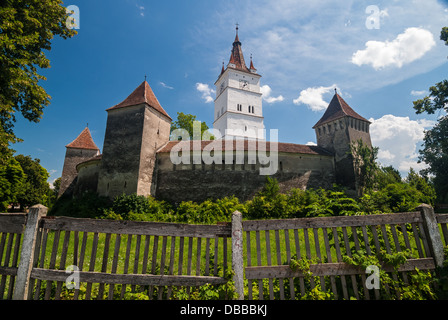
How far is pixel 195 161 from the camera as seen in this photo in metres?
20.1

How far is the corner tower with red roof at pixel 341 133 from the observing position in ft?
70.3

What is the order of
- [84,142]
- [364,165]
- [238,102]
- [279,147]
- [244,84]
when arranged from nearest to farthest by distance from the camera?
[279,147], [364,165], [84,142], [238,102], [244,84]

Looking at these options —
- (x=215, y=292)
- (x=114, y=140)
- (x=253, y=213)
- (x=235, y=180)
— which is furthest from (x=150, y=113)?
(x=215, y=292)

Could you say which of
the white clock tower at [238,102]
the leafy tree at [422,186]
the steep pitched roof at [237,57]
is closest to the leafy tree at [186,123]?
the white clock tower at [238,102]

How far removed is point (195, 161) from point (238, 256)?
54.8 feet

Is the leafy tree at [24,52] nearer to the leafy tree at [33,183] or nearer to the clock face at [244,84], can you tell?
the leafy tree at [33,183]

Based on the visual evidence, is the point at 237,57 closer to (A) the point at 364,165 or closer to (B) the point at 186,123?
(B) the point at 186,123

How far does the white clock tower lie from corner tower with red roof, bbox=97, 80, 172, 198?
19.0 metres

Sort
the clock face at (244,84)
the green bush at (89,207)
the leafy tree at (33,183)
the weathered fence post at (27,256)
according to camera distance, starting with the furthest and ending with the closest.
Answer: the clock face at (244,84) < the leafy tree at (33,183) < the green bush at (89,207) < the weathered fence post at (27,256)

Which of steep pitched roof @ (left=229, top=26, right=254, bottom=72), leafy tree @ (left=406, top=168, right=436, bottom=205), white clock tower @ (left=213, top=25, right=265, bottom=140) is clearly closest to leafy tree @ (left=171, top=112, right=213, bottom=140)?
white clock tower @ (left=213, top=25, right=265, bottom=140)

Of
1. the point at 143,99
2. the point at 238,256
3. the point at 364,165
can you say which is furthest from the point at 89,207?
the point at 364,165

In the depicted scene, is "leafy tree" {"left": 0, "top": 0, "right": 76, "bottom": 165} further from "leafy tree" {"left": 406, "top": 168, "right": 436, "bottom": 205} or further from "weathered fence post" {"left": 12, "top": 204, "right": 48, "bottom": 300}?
"leafy tree" {"left": 406, "top": 168, "right": 436, "bottom": 205}

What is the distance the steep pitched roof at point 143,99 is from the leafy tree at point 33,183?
66.8ft
